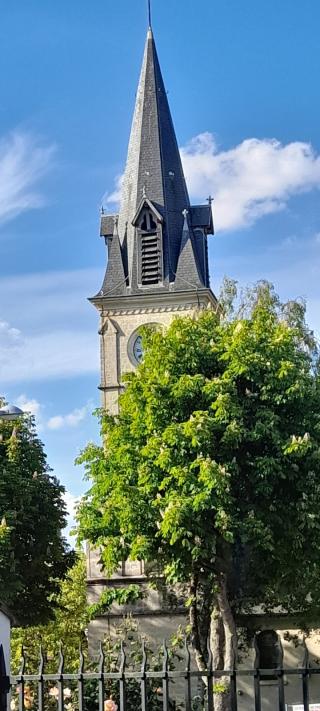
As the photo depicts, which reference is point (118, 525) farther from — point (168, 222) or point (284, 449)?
point (168, 222)

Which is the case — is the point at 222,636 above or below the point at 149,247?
below

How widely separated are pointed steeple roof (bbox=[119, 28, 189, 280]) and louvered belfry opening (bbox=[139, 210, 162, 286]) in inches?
14.5

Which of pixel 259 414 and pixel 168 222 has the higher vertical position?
pixel 168 222

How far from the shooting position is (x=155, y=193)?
46.8 m

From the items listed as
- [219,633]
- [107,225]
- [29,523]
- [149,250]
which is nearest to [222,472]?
[219,633]

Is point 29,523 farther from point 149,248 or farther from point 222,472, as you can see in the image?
point 149,248

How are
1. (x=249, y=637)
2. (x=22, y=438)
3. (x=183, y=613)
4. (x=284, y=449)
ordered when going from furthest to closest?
(x=183, y=613)
(x=22, y=438)
(x=249, y=637)
(x=284, y=449)

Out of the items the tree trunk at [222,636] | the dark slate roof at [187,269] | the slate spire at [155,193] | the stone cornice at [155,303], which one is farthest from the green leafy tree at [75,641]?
the slate spire at [155,193]

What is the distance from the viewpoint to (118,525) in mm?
27906

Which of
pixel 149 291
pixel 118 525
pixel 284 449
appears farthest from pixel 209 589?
pixel 149 291

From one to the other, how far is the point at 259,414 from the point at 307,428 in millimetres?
1297

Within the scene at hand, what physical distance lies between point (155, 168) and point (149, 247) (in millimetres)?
3961

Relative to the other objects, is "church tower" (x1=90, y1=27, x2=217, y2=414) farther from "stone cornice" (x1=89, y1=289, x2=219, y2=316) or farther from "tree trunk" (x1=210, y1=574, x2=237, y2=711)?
"tree trunk" (x1=210, y1=574, x2=237, y2=711)

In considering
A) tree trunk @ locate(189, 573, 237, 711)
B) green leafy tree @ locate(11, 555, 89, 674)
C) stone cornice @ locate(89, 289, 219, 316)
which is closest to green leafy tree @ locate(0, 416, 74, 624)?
green leafy tree @ locate(11, 555, 89, 674)
